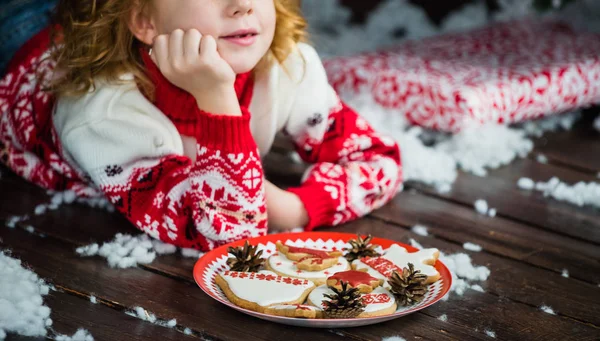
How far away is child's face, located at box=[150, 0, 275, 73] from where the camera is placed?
1.18m

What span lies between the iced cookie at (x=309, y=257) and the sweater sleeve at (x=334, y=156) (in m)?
0.19

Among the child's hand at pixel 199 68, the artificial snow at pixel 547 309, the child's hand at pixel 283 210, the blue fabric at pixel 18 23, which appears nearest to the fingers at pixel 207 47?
the child's hand at pixel 199 68

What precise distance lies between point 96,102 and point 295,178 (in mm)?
466

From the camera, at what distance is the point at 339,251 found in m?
1.19

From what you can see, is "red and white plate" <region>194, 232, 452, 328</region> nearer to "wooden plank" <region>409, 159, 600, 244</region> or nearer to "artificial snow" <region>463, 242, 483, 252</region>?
"artificial snow" <region>463, 242, 483, 252</region>

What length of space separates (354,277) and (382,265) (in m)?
0.07

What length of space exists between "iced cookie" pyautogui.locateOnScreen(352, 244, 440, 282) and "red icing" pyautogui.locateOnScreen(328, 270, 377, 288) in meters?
0.03

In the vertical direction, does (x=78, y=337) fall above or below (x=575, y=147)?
above

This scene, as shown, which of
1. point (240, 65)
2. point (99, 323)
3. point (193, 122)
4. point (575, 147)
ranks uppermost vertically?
point (240, 65)

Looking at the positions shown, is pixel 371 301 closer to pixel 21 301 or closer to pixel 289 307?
pixel 289 307

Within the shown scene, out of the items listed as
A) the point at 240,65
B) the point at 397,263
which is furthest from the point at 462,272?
the point at 240,65

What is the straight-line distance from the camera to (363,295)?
1027 millimetres

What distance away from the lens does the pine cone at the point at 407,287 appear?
3.38 ft

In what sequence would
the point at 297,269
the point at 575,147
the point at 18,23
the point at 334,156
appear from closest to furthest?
the point at 297,269 → the point at 334,156 → the point at 18,23 → the point at 575,147
